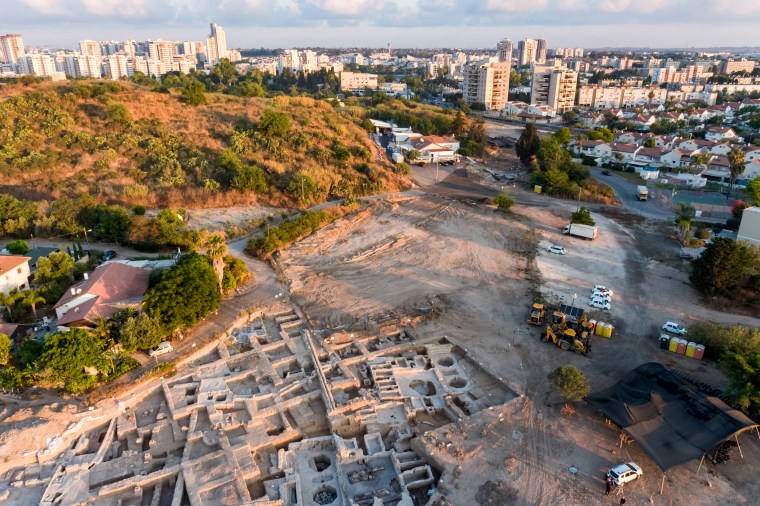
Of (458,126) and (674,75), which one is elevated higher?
(674,75)

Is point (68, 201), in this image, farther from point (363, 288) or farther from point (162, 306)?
point (363, 288)

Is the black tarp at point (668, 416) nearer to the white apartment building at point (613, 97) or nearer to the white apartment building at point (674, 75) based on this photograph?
the white apartment building at point (613, 97)

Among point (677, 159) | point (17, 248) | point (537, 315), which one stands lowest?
point (537, 315)

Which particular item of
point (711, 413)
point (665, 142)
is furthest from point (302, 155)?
point (665, 142)

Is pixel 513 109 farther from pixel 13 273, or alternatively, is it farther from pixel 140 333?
pixel 140 333

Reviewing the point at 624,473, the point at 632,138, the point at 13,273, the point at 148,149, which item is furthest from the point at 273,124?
the point at 632,138
